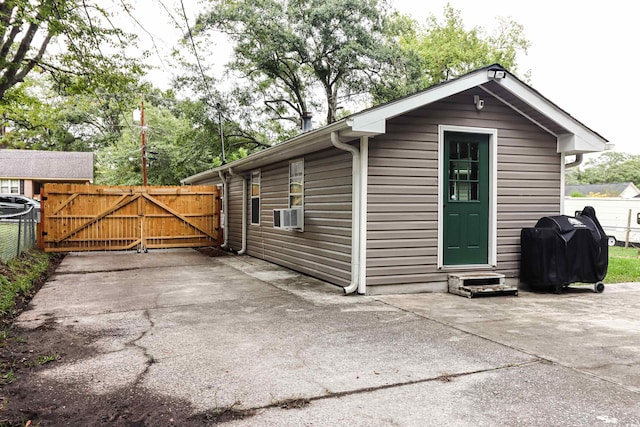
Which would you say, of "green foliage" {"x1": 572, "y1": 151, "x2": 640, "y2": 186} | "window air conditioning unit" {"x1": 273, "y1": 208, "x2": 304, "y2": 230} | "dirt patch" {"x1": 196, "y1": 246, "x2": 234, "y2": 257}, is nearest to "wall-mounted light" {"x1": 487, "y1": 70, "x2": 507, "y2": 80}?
"window air conditioning unit" {"x1": 273, "y1": 208, "x2": 304, "y2": 230}

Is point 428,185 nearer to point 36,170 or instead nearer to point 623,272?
point 623,272

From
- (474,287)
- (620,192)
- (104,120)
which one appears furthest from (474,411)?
(620,192)

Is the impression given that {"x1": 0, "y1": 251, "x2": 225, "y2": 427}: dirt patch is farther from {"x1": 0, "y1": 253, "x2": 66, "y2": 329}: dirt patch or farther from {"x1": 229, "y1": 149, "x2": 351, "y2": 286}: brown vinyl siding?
{"x1": 229, "y1": 149, "x2": 351, "y2": 286}: brown vinyl siding

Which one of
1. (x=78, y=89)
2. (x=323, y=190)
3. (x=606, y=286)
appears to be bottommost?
(x=606, y=286)

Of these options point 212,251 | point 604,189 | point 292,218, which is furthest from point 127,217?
point 604,189

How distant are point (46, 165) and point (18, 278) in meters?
26.2

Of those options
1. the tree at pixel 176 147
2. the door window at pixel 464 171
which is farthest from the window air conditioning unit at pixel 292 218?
the tree at pixel 176 147

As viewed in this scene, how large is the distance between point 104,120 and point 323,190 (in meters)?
33.8

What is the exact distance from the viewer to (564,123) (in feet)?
21.8

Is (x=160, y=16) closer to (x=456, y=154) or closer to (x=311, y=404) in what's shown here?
(x=456, y=154)

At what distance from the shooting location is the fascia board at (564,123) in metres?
6.39

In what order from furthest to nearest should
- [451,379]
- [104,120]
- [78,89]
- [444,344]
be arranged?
[104,120] → [78,89] → [444,344] → [451,379]

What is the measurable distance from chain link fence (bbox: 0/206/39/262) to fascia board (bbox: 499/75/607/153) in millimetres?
8045

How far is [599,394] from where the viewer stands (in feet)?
9.25
